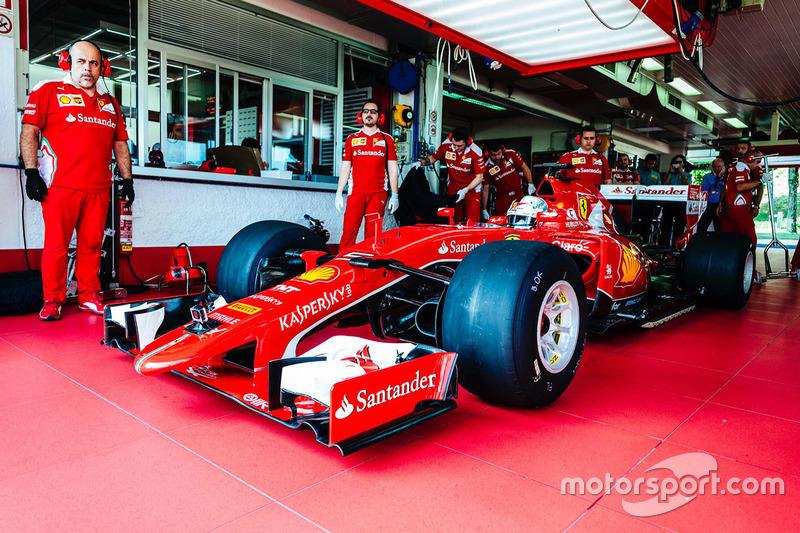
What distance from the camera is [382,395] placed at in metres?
1.78

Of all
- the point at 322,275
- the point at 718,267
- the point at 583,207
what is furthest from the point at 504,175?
the point at 322,275

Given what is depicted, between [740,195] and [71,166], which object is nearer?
[71,166]

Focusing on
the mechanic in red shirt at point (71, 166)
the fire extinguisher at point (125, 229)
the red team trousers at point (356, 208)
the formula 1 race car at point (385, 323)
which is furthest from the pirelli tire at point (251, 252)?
the red team trousers at point (356, 208)

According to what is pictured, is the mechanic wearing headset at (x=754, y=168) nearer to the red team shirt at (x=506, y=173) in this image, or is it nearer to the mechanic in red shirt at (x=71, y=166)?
the red team shirt at (x=506, y=173)

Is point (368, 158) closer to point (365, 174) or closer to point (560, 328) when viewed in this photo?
point (365, 174)

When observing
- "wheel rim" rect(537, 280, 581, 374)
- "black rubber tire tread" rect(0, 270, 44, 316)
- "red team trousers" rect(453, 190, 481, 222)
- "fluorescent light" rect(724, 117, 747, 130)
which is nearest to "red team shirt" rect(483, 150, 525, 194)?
"red team trousers" rect(453, 190, 481, 222)

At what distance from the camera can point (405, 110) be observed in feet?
25.2

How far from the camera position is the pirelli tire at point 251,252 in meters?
3.29

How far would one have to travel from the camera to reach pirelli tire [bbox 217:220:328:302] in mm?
3287

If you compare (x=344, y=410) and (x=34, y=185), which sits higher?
(x=34, y=185)

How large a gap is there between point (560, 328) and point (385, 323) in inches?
35.5

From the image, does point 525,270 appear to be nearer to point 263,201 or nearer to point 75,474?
point 75,474

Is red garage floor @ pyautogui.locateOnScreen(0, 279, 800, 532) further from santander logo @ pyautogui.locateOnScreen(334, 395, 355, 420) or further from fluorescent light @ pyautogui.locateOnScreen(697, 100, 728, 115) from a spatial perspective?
fluorescent light @ pyautogui.locateOnScreen(697, 100, 728, 115)

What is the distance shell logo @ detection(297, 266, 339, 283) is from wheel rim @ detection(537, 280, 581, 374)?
37.4 inches
